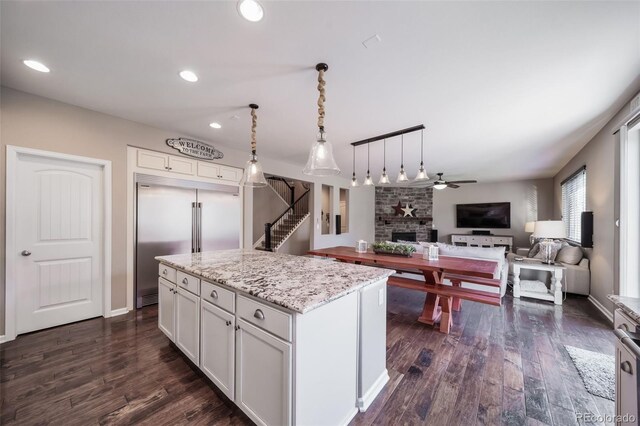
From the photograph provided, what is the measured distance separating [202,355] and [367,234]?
7.07m

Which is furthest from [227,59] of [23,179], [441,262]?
[441,262]

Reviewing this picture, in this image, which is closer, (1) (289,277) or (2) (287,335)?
(2) (287,335)

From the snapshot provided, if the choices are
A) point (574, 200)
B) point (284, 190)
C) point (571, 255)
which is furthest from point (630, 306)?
point (284, 190)

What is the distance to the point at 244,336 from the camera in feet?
4.52

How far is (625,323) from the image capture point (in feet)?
3.60

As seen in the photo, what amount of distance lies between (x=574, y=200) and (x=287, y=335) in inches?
260

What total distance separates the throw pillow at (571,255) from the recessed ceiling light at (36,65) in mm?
7255

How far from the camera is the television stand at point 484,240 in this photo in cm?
707

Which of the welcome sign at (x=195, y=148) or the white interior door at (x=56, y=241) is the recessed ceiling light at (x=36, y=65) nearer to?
the white interior door at (x=56, y=241)

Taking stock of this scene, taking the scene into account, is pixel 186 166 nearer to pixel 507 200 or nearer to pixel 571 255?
pixel 571 255

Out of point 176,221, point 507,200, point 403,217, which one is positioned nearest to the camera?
point 176,221

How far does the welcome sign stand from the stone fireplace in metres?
6.15

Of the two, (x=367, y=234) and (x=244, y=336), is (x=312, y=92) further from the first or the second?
(x=367, y=234)

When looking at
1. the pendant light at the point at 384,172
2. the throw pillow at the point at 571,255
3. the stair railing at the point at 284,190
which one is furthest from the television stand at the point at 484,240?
the stair railing at the point at 284,190
